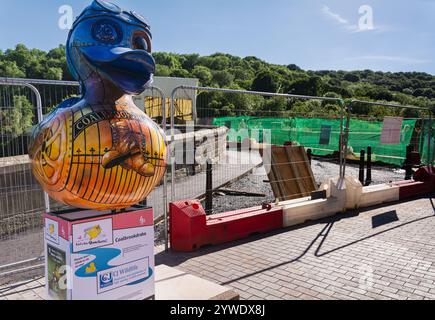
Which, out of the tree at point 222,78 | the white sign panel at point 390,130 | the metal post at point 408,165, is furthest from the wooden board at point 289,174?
the tree at point 222,78

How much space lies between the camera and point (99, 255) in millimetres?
2971

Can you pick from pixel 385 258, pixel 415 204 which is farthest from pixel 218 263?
pixel 415 204

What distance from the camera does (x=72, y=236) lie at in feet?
9.30

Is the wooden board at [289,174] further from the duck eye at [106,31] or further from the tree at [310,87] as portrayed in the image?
the tree at [310,87]

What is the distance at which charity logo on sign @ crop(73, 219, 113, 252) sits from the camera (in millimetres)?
2865

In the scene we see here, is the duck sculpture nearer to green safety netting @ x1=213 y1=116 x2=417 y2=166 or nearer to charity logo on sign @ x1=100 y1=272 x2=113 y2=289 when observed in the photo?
charity logo on sign @ x1=100 y1=272 x2=113 y2=289

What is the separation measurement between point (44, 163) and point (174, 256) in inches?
119

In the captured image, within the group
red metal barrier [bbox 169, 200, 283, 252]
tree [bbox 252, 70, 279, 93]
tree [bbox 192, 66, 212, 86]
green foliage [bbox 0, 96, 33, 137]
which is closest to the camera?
green foliage [bbox 0, 96, 33, 137]

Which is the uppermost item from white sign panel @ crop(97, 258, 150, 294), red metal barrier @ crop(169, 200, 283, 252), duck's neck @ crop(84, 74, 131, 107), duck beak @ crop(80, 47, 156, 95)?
duck beak @ crop(80, 47, 156, 95)

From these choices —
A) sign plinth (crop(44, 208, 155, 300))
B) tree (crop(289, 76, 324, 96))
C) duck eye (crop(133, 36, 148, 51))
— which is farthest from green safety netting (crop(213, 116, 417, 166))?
tree (crop(289, 76, 324, 96))

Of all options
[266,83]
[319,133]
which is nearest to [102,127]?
[319,133]

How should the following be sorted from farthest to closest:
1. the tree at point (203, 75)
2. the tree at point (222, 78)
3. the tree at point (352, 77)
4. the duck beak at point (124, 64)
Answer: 1. the tree at point (352, 77)
2. the tree at point (222, 78)
3. the tree at point (203, 75)
4. the duck beak at point (124, 64)

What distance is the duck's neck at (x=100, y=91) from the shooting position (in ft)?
9.64

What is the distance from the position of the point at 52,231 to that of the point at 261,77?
8799 centimetres
